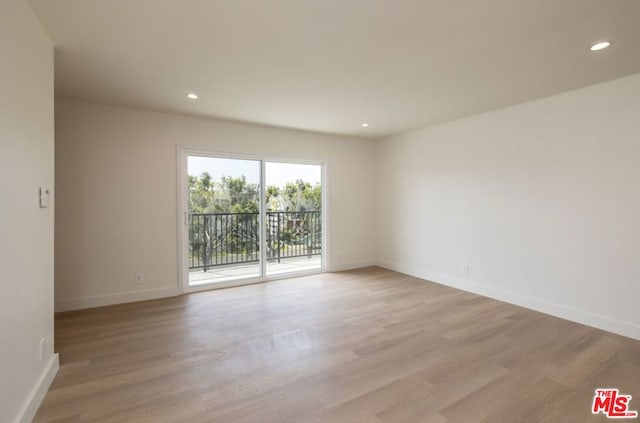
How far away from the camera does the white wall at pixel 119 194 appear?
3393 millimetres

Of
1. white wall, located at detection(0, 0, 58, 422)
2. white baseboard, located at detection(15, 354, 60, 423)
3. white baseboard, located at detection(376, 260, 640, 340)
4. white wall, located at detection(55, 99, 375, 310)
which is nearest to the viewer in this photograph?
white wall, located at detection(0, 0, 58, 422)

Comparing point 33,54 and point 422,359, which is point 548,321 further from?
point 33,54

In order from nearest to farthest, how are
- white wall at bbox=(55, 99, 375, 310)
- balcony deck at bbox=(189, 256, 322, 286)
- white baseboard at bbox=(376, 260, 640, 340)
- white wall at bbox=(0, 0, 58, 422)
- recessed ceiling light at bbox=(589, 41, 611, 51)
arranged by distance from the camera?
white wall at bbox=(0, 0, 58, 422), recessed ceiling light at bbox=(589, 41, 611, 51), white baseboard at bbox=(376, 260, 640, 340), white wall at bbox=(55, 99, 375, 310), balcony deck at bbox=(189, 256, 322, 286)

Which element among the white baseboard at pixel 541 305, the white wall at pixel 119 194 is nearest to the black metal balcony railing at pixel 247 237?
the white wall at pixel 119 194

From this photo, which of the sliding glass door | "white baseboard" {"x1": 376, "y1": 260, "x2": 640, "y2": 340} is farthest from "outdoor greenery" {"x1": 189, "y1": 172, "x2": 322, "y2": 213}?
"white baseboard" {"x1": 376, "y1": 260, "x2": 640, "y2": 340}

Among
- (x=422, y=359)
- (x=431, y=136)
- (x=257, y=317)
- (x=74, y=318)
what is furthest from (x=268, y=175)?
(x=422, y=359)

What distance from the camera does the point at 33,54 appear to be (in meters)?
1.83

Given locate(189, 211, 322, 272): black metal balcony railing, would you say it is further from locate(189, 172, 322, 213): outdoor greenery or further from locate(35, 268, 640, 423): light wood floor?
locate(35, 268, 640, 423): light wood floor

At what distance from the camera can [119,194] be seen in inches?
143

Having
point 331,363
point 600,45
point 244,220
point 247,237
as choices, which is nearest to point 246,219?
point 244,220

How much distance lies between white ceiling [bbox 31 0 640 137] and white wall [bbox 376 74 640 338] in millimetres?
403

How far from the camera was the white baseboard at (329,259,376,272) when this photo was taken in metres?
5.30

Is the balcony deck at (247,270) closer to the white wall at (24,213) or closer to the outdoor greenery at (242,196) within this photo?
the outdoor greenery at (242,196)

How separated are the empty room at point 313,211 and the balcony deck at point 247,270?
39 millimetres
